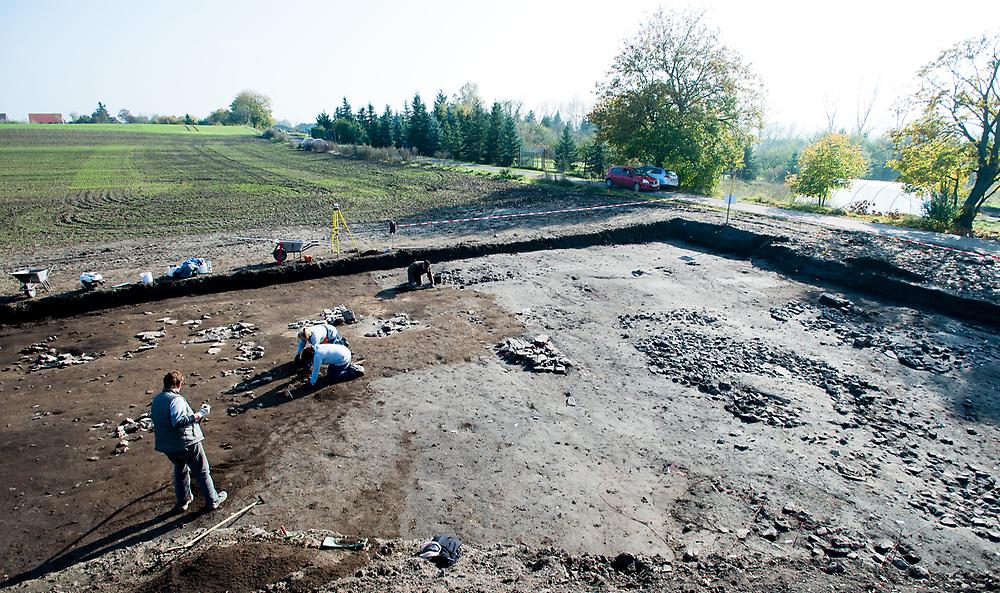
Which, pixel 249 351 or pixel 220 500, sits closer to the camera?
pixel 220 500

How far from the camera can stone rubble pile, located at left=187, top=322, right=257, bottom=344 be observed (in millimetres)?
9875

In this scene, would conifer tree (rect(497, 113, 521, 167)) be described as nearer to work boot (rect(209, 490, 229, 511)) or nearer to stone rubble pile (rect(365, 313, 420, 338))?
stone rubble pile (rect(365, 313, 420, 338))

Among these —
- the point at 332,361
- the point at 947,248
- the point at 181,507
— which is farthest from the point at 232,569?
the point at 947,248

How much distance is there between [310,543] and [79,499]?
302 centimetres

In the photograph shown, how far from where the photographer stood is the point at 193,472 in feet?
18.2

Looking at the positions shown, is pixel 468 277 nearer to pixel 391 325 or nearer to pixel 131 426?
pixel 391 325

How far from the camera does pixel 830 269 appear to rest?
1431 centimetres

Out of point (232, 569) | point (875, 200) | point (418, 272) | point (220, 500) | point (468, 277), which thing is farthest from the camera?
point (875, 200)

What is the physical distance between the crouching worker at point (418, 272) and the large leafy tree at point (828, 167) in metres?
20.7

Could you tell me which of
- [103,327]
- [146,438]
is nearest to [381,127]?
[103,327]

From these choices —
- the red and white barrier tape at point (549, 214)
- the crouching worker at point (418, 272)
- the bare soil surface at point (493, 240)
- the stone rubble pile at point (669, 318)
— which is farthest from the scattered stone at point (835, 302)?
the crouching worker at point (418, 272)

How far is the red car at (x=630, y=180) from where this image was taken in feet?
87.8

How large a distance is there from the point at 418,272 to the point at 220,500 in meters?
7.79

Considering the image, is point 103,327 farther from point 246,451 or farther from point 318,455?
point 318,455
